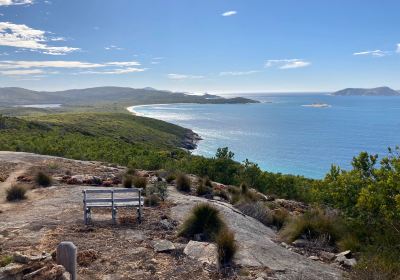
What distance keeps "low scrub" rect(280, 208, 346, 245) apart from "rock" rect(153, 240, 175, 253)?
13.0 feet

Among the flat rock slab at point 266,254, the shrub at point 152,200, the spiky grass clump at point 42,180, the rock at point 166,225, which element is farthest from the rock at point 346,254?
the spiky grass clump at point 42,180

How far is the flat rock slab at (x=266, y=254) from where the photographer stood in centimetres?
927

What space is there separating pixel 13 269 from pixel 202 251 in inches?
178

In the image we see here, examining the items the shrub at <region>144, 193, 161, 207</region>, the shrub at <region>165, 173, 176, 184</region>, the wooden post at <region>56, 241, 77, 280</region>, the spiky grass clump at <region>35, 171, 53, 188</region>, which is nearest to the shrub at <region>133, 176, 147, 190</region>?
the shrub at <region>144, 193, 161, 207</region>

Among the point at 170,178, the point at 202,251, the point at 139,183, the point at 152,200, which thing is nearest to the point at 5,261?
the point at 202,251

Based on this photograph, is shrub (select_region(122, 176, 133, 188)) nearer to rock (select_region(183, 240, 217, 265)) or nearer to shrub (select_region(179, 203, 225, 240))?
shrub (select_region(179, 203, 225, 240))

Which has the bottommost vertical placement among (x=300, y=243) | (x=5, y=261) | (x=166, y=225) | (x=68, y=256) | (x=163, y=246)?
(x=300, y=243)

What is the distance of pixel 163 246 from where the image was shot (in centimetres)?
1023

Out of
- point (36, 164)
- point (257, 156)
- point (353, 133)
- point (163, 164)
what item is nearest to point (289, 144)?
point (257, 156)

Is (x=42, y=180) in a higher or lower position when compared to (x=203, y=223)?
lower

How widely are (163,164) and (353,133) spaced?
119m

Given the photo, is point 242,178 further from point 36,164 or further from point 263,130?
point 263,130

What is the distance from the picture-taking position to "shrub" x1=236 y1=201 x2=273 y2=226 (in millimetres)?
15002

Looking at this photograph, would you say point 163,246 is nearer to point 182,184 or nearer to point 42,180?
point 182,184
